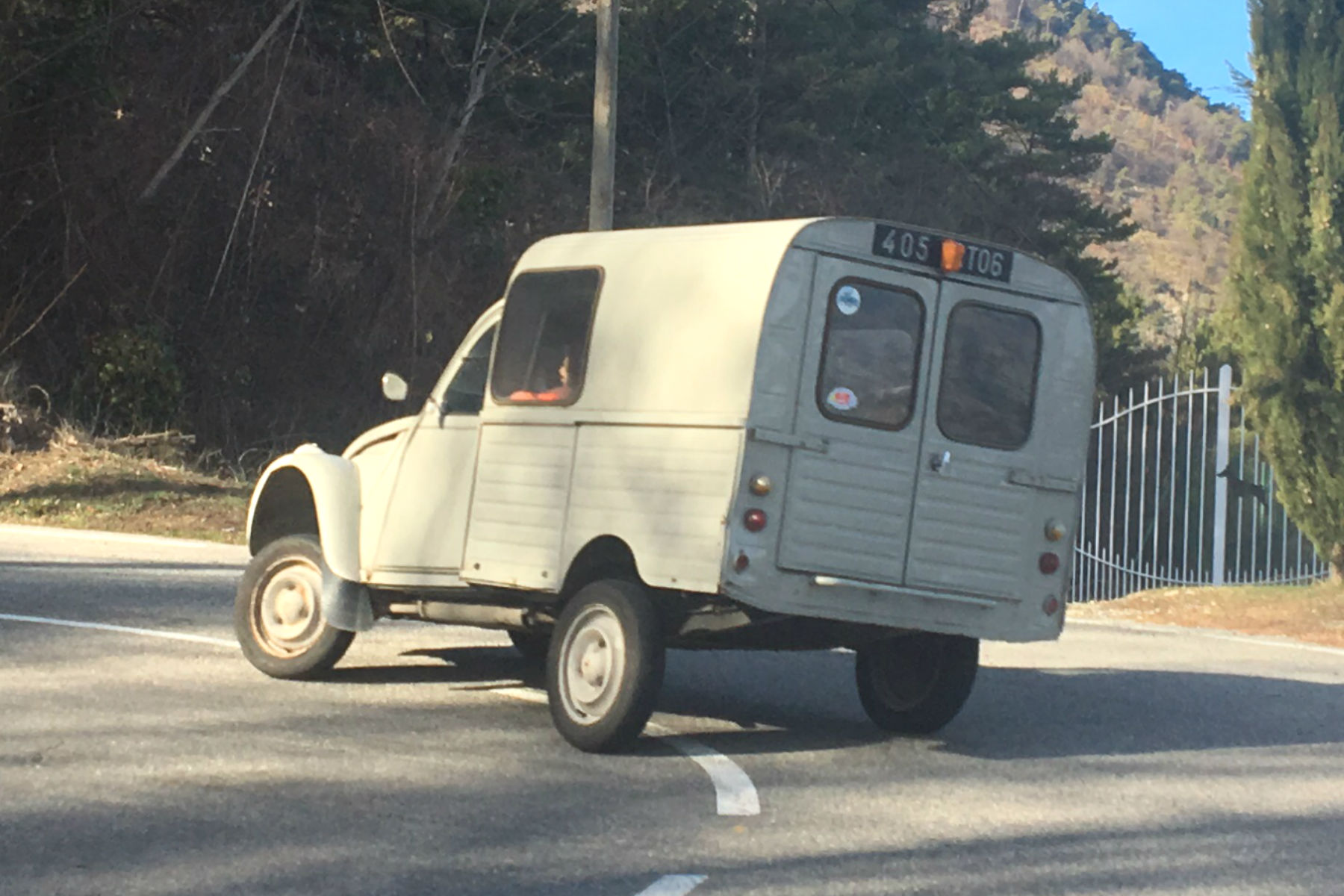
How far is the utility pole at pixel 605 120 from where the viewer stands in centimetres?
2166

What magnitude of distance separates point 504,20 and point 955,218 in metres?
13.9

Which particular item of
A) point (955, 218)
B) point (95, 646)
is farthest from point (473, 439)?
point (955, 218)

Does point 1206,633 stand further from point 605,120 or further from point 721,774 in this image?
point 721,774

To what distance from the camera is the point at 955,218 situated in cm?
4403

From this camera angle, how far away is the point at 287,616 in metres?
9.86

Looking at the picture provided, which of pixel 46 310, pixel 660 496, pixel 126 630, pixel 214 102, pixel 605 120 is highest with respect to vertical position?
pixel 214 102

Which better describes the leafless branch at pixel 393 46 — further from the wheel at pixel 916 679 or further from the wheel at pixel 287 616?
the wheel at pixel 916 679

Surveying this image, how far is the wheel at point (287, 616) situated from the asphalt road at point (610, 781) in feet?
0.51

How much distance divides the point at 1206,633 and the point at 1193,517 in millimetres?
8859

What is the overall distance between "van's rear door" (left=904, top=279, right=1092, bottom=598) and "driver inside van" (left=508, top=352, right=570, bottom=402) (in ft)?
5.46

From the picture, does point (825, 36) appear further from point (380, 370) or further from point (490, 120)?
point (380, 370)

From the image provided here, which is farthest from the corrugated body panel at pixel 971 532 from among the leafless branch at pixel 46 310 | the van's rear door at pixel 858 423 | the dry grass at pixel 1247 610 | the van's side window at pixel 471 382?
the leafless branch at pixel 46 310

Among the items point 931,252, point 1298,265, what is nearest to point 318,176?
point 1298,265

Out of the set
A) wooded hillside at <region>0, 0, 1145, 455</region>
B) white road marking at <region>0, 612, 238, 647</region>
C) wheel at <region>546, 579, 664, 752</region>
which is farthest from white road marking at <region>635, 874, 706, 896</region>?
wooded hillside at <region>0, 0, 1145, 455</region>
